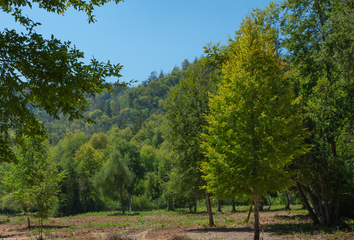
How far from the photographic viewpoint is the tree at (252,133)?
11.4m

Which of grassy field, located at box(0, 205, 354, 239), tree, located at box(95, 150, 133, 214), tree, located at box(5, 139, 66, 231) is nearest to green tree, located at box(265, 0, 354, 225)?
grassy field, located at box(0, 205, 354, 239)

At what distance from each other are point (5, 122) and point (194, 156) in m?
13.3

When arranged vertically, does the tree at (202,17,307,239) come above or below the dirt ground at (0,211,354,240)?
above

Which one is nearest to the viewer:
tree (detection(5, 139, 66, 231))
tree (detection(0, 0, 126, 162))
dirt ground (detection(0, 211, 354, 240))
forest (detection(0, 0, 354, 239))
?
tree (detection(0, 0, 126, 162))

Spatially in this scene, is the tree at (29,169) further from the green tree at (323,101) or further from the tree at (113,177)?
the green tree at (323,101)

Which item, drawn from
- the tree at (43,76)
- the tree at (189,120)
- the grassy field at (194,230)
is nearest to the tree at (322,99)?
the grassy field at (194,230)

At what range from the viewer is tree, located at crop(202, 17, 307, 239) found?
11.4m

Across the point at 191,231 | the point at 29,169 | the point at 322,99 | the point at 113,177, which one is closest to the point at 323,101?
the point at 322,99

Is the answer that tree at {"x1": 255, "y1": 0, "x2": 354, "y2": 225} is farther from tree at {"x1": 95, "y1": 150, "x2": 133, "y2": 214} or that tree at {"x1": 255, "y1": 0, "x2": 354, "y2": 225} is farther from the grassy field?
tree at {"x1": 95, "y1": 150, "x2": 133, "y2": 214}

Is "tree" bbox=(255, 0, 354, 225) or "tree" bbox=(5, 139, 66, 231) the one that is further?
"tree" bbox=(5, 139, 66, 231)

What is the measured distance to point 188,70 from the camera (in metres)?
19.9

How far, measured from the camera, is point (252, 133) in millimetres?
11742

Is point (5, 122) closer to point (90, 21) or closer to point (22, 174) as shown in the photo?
point (90, 21)

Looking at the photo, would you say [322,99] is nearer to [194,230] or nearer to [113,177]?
[194,230]
